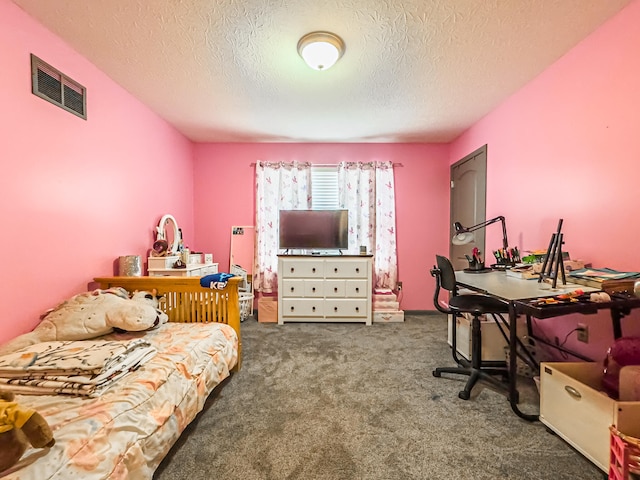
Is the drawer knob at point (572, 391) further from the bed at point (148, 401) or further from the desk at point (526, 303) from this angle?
the bed at point (148, 401)

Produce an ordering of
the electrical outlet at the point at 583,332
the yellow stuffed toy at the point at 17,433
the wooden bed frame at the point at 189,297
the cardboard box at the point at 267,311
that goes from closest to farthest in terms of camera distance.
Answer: the yellow stuffed toy at the point at 17,433 < the electrical outlet at the point at 583,332 < the wooden bed frame at the point at 189,297 < the cardboard box at the point at 267,311

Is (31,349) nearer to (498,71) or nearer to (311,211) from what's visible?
(311,211)

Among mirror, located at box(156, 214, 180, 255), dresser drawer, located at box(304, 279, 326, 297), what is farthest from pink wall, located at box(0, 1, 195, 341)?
dresser drawer, located at box(304, 279, 326, 297)

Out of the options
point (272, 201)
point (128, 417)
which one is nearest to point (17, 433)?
point (128, 417)

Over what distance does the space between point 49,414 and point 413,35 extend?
2.55 m

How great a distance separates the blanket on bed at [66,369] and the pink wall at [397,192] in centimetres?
266

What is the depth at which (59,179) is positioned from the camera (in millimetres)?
Answer: 1848

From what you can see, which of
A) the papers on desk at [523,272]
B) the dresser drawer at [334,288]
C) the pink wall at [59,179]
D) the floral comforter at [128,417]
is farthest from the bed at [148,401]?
the papers on desk at [523,272]

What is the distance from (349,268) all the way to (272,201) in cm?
137

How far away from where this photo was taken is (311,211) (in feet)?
12.1

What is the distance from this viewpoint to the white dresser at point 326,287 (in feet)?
11.2

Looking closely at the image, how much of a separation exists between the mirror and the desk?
2.73 m

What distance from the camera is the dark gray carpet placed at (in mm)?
1296

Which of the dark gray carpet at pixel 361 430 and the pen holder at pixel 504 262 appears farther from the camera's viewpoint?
the pen holder at pixel 504 262
